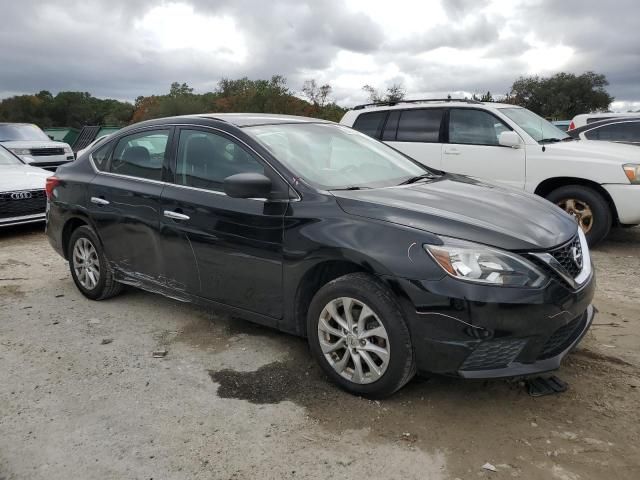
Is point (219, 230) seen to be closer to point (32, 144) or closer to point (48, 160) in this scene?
point (48, 160)

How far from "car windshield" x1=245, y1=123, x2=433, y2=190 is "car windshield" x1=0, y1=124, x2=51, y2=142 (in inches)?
497

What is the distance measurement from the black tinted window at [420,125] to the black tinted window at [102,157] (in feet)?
14.2

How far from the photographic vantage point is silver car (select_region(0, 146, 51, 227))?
7.84 meters

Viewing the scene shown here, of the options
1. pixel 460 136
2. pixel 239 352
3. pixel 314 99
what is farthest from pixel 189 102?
pixel 239 352

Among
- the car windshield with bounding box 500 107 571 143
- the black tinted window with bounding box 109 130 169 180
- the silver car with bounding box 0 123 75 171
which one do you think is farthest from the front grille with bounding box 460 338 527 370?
the silver car with bounding box 0 123 75 171

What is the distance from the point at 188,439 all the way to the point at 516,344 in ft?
5.59

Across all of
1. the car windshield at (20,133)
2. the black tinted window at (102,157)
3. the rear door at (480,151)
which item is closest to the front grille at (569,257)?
the black tinted window at (102,157)

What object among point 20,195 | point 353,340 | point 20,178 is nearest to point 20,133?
point 20,178

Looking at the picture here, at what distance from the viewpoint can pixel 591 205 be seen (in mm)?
6520

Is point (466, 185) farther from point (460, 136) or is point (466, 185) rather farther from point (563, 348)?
point (460, 136)

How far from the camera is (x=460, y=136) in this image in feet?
24.8

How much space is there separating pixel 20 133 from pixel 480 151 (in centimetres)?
1257

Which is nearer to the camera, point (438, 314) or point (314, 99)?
point (438, 314)

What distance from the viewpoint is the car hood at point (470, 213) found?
294 centimetres
